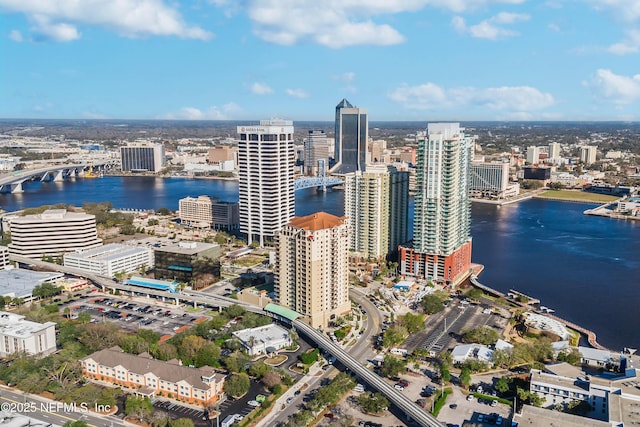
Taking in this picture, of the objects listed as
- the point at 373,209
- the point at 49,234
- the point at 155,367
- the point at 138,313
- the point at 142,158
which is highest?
the point at 142,158

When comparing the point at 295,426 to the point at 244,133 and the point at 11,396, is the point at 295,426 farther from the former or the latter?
the point at 244,133

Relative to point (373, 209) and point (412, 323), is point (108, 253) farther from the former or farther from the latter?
point (412, 323)

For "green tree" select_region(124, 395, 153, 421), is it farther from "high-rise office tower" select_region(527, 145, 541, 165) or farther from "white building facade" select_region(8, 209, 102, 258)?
"high-rise office tower" select_region(527, 145, 541, 165)

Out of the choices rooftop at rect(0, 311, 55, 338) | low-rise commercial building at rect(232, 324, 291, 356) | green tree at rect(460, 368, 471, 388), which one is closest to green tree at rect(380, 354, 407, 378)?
green tree at rect(460, 368, 471, 388)

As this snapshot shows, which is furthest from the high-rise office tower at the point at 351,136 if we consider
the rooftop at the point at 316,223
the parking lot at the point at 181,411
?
the parking lot at the point at 181,411

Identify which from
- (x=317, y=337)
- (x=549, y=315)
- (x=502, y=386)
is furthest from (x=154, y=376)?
(x=549, y=315)

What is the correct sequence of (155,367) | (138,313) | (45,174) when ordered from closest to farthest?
1. (155,367)
2. (138,313)
3. (45,174)

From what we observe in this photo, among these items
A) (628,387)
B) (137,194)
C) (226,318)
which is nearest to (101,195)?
(137,194)
